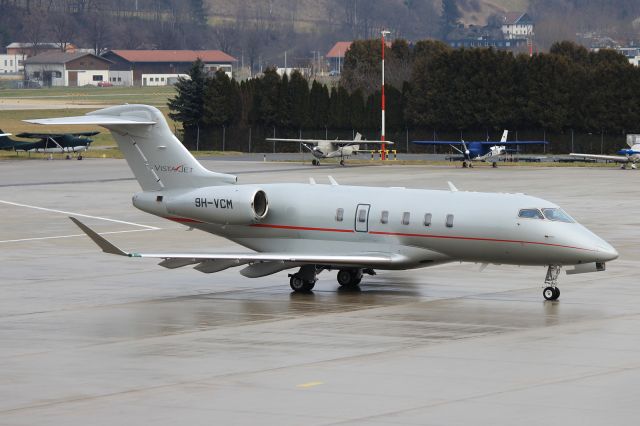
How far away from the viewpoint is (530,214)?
28859 mm

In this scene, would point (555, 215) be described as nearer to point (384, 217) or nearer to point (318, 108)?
point (384, 217)

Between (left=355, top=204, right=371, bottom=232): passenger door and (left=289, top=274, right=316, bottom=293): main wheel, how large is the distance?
5.66 feet

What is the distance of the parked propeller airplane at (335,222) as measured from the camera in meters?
28.8

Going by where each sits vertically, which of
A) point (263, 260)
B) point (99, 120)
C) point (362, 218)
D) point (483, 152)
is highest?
point (99, 120)

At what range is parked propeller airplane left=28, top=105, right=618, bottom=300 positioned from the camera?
28.8 m

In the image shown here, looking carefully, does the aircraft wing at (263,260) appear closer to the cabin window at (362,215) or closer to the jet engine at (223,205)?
the cabin window at (362,215)

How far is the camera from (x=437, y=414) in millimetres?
18016

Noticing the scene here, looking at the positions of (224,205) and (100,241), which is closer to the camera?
(100,241)

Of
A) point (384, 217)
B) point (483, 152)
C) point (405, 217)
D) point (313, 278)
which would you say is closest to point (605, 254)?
point (405, 217)

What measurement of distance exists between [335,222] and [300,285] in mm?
1691

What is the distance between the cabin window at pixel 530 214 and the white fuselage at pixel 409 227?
0.31 feet

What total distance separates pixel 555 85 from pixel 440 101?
30.1 feet

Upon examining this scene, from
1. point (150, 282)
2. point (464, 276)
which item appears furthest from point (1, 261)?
point (464, 276)

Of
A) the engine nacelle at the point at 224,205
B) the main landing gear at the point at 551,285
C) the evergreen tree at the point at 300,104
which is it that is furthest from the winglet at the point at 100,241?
the evergreen tree at the point at 300,104
